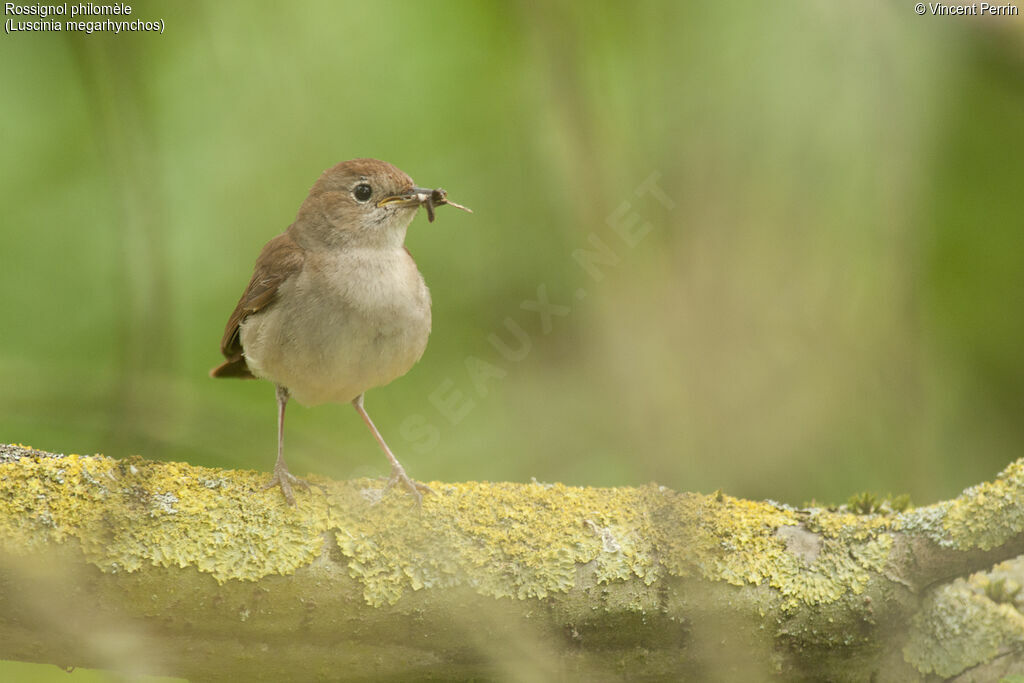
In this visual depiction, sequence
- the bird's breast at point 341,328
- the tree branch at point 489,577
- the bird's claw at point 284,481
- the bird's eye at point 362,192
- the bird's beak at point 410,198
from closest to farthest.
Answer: the tree branch at point 489,577, the bird's claw at point 284,481, the bird's breast at point 341,328, the bird's beak at point 410,198, the bird's eye at point 362,192

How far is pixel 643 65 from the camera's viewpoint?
3090mm

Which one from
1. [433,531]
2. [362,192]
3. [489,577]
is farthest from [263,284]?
[489,577]

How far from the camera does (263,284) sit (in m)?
4.25

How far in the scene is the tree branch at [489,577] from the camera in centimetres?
269

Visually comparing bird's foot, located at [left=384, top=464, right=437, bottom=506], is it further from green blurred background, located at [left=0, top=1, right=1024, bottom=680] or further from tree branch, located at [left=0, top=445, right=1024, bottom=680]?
green blurred background, located at [left=0, top=1, right=1024, bottom=680]

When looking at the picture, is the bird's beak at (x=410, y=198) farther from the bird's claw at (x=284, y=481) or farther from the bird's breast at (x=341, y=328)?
the bird's claw at (x=284, y=481)

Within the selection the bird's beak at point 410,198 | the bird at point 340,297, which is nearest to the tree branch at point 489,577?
the bird at point 340,297

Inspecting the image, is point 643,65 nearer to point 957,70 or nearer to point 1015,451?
point 957,70

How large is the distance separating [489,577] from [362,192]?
7.25ft

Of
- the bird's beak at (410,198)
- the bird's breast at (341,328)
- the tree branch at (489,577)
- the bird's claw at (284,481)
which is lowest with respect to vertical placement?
the tree branch at (489,577)

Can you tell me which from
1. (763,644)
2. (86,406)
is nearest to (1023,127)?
(763,644)

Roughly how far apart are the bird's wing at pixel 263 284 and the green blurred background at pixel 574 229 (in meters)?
0.30

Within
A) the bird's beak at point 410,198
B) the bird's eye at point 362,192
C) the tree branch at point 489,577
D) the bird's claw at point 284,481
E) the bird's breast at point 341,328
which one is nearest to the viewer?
the tree branch at point 489,577

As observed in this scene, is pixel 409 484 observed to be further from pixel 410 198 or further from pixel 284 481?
pixel 410 198
